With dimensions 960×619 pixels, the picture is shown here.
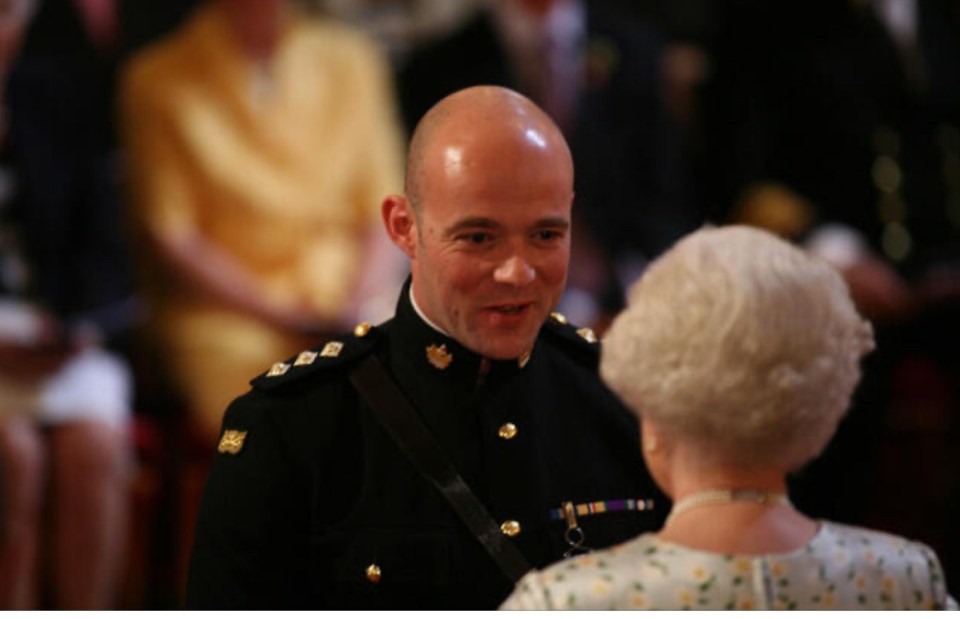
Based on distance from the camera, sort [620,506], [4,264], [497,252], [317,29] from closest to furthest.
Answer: [497,252], [620,506], [4,264], [317,29]

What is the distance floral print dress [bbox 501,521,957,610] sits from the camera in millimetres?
1774

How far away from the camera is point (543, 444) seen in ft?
8.06

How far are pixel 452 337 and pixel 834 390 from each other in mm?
735

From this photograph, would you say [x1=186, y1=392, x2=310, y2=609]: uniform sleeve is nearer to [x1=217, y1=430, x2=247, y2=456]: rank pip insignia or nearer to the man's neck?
[x1=217, y1=430, x2=247, y2=456]: rank pip insignia

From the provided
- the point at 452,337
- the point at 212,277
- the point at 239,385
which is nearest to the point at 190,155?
the point at 212,277

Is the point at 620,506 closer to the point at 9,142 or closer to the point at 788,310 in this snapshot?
the point at 788,310

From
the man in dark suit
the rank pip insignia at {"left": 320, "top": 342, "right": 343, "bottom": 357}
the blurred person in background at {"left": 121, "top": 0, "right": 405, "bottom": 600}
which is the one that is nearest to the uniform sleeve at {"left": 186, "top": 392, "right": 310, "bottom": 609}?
the rank pip insignia at {"left": 320, "top": 342, "right": 343, "bottom": 357}

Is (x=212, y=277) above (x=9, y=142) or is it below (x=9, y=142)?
below

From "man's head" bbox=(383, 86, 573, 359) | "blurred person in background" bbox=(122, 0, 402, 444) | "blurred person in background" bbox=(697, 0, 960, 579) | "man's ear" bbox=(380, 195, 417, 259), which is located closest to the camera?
"man's head" bbox=(383, 86, 573, 359)

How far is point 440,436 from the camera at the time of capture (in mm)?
2389

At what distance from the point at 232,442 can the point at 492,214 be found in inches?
20.1

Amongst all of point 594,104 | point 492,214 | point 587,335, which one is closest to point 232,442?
point 492,214

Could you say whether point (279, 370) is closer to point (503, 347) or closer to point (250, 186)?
point (503, 347)

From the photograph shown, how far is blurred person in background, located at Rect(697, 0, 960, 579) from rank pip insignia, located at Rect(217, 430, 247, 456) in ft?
9.51
